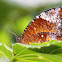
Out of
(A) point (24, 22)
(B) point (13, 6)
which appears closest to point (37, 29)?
(A) point (24, 22)

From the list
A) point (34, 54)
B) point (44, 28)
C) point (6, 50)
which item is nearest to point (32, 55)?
point (34, 54)

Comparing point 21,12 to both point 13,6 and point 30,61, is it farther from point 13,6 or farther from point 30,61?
point 30,61

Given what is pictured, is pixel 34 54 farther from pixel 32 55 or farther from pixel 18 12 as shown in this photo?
pixel 18 12

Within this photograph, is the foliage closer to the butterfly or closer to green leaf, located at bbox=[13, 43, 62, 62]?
green leaf, located at bbox=[13, 43, 62, 62]

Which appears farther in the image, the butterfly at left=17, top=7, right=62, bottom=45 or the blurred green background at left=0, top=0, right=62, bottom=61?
the blurred green background at left=0, top=0, right=62, bottom=61

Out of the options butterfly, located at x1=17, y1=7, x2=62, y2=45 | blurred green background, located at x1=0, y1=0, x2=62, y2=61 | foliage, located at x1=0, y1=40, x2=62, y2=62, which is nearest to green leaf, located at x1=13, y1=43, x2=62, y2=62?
foliage, located at x1=0, y1=40, x2=62, y2=62

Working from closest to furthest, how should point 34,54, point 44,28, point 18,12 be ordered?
point 34,54
point 44,28
point 18,12
